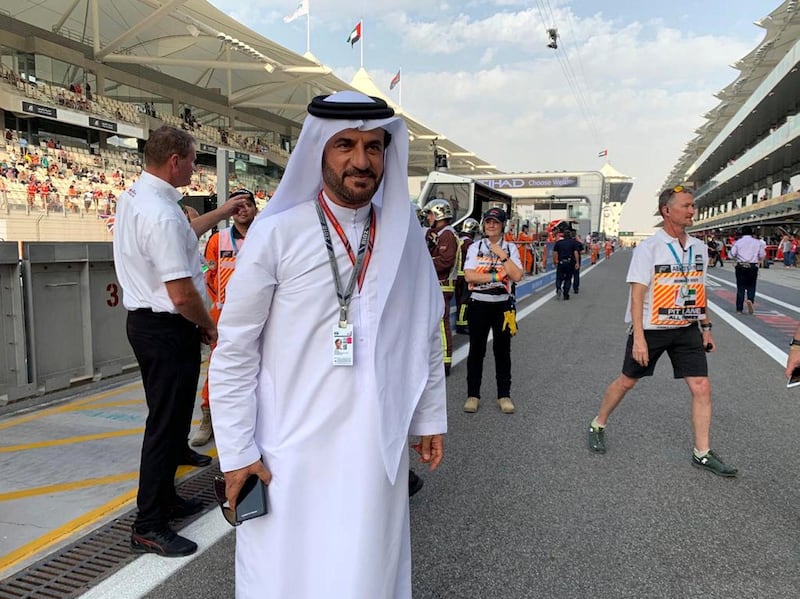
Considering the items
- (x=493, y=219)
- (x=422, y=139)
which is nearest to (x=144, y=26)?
(x=493, y=219)

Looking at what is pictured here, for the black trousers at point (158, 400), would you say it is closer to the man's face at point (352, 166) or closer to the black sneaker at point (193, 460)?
the black sneaker at point (193, 460)

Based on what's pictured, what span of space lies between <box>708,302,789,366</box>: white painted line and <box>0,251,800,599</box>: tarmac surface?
6.87ft

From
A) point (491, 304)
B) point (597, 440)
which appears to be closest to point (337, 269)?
point (597, 440)

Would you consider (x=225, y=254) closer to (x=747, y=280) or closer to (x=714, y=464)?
(x=714, y=464)

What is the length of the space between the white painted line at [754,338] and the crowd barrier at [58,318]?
27.5ft

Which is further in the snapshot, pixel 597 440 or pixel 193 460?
pixel 597 440

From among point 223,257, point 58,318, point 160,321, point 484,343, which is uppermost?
point 223,257

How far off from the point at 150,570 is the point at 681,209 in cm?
397

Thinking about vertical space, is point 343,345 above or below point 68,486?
above

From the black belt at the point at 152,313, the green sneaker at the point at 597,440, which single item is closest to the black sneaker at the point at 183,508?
the black belt at the point at 152,313

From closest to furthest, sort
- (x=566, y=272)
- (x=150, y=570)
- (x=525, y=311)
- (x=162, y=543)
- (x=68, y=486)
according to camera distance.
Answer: (x=150, y=570) < (x=162, y=543) < (x=68, y=486) < (x=525, y=311) < (x=566, y=272)

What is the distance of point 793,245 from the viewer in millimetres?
35844

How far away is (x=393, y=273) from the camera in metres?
1.79

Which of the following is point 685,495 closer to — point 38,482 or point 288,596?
point 288,596
